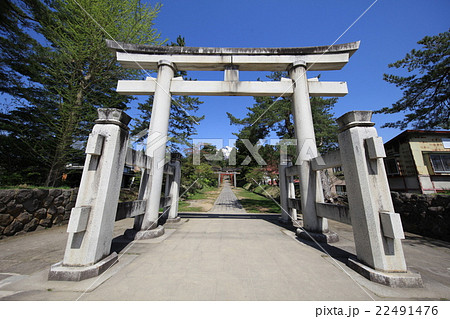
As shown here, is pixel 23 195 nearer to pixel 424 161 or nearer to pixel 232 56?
pixel 232 56

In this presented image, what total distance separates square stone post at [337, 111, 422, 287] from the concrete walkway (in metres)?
0.19

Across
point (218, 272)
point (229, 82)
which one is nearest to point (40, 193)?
point (218, 272)

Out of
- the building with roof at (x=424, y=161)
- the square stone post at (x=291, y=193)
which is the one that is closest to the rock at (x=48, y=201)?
the square stone post at (x=291, y=193)

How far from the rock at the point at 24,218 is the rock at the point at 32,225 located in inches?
3.5

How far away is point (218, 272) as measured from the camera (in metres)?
2.38

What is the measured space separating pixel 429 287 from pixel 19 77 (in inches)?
555

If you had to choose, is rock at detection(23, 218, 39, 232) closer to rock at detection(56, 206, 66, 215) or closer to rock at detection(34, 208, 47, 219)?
rock at detection(34, 208, 47, 219)

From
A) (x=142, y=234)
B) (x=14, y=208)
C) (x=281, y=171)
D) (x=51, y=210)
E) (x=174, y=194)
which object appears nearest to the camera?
(x=142, y=234)

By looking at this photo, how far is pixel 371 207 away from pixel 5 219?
8230 millimetres

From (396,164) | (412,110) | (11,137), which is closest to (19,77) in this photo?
(11,137)

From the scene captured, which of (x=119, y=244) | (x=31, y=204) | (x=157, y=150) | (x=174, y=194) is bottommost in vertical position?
(x=119, y=244)

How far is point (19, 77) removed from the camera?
7.06 meters

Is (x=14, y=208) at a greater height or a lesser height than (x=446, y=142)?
lesser

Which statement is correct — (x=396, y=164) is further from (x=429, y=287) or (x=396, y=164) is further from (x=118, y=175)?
(x=118, y=175)
